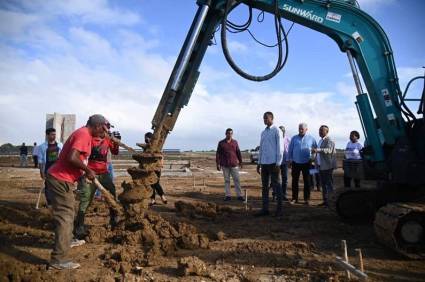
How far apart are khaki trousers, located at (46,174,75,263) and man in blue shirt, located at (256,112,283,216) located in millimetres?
4080

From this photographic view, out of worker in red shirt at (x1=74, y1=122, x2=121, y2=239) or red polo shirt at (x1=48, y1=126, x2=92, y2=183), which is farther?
worker in red shirt at (x1=74, y1=122, x2=121, y2=239)

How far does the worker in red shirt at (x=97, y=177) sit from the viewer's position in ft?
19.7

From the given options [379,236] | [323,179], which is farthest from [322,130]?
[379,236]

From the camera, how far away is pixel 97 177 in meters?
6.50

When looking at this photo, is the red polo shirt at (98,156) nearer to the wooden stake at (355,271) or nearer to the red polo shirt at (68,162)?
the red polo shirt at (68,162)

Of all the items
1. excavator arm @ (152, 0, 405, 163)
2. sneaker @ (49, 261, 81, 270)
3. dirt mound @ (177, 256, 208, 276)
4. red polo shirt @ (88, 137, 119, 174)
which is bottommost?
sneaker @ (49, 261, 81, 270)

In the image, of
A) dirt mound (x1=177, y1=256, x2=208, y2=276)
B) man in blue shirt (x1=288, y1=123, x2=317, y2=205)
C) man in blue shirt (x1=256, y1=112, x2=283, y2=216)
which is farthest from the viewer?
man in blue shirt (x1=288, y1=123, x2=317, y2=205)

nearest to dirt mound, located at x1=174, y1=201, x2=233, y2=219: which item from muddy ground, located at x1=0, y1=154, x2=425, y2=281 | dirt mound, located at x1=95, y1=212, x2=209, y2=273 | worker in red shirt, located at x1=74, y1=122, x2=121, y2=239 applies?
muddy ground, located at x1=0, y1=154, x2=425, y2=281

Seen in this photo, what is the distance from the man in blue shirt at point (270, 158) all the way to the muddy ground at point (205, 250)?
41 cm

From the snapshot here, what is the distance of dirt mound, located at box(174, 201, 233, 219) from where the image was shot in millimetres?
7717

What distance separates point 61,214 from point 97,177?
1893 mm

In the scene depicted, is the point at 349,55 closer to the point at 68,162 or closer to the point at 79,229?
the point at 68,162

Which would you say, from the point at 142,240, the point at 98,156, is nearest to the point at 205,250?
the point at 142,240

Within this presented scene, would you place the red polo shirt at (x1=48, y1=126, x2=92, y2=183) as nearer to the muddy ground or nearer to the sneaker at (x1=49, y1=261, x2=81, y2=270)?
the sneaker at (x1=49, y1=261, x2=81, y2=270)
